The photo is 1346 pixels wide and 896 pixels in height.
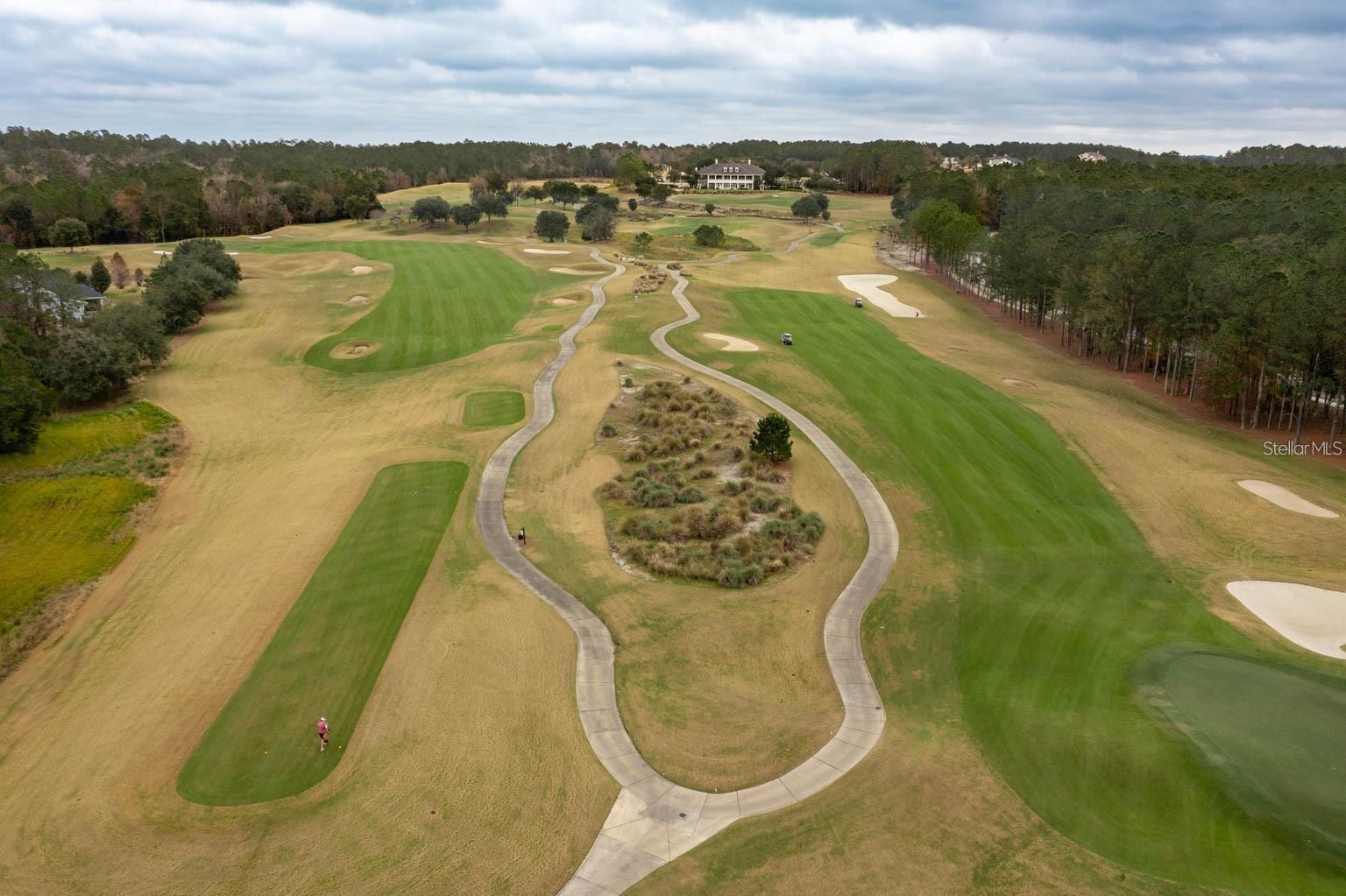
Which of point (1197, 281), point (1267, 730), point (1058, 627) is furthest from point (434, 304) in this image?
point (1267, 730)

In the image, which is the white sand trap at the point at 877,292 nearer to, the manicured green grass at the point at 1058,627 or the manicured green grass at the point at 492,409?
the manicured green grass at the point at 1058,627

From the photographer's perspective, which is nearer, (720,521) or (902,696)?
(902,696)

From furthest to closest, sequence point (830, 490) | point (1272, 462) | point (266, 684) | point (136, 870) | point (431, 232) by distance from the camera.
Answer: point (431, 232)
point (1272, 462)
point (830, 490)
point (266, 684)
point (136, 870)

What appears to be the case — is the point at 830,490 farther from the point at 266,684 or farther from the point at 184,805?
the point at 184,805

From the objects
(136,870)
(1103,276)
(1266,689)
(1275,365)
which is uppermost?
(1103,276)

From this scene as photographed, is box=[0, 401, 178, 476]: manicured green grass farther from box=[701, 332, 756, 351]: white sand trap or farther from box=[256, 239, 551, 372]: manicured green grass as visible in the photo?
box=[701, 332, 756, 351]: white sand trap

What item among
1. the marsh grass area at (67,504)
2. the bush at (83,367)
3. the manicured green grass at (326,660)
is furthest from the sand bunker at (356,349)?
the manicured green grass at (326,660)

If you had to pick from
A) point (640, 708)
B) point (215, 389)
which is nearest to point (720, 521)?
point (640, 708)
